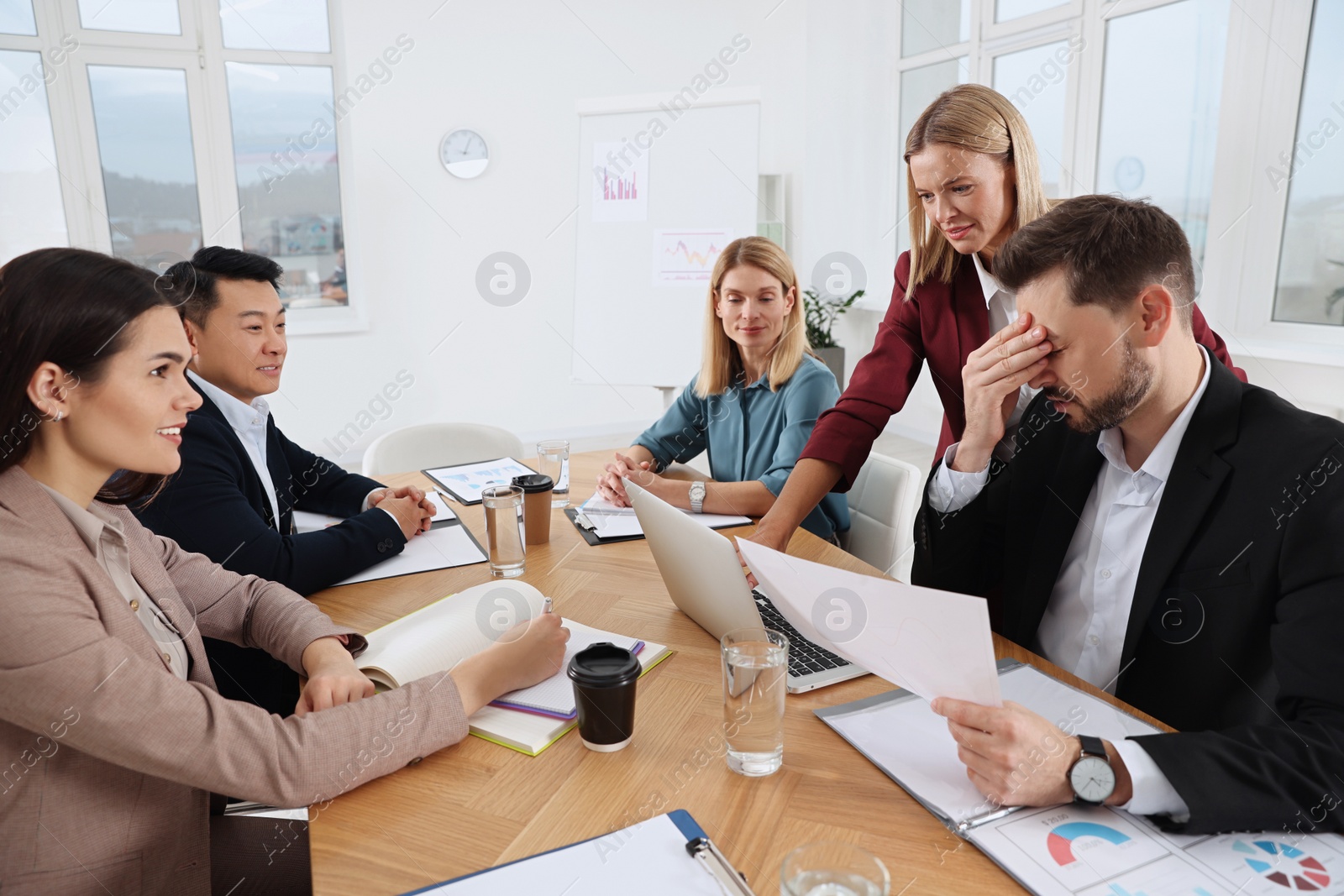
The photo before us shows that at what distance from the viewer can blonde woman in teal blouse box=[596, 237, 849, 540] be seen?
2.26 metres

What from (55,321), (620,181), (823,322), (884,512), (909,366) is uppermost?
(620,181)

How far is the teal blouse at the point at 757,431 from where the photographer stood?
7.25 feet

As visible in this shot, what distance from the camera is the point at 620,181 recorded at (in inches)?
178

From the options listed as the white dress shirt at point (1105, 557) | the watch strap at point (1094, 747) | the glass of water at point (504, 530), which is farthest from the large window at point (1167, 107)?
the watch strap at point (1094, 747)

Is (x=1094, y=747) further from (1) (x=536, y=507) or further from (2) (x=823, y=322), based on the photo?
(2) (x=823, y=322)

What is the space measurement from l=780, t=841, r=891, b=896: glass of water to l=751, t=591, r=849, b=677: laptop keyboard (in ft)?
1.41

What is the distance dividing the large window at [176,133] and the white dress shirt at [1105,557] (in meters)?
4.73

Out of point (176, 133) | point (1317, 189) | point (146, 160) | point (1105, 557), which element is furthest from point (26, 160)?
point (1317, 189)

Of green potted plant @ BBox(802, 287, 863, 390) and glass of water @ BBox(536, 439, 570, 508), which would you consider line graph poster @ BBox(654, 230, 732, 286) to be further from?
glass of water @ BBox(536, 439, 570, 508)

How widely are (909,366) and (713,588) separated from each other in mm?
938

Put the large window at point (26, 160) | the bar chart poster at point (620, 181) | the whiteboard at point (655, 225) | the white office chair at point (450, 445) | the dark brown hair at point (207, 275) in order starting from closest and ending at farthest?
1. the dark brown hair at point (207, 275)
2. the white office chair at point (450, 445)
3. the whiteboard at point (655, 225)
4. the bar chart poster at point (620, 181)
5. the large window at point (26, 160)

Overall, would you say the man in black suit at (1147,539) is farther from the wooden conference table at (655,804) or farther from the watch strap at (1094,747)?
the wooden conference table at (655,804)

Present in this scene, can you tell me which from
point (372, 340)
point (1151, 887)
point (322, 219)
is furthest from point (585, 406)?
point (1151, 887)

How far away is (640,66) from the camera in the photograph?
567 cm
